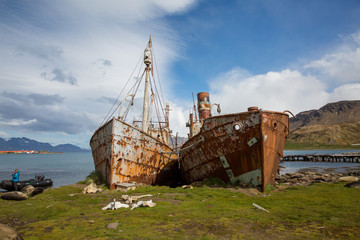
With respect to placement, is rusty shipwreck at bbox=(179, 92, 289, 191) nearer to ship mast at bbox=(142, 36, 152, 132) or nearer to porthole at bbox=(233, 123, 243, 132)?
porthole at bbox=(233, 123, 243, 132)

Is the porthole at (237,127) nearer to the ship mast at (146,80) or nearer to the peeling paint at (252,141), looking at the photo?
the peeling paint at (252,141)

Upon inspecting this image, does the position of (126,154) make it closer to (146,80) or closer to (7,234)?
(146,80)

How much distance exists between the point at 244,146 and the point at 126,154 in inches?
252

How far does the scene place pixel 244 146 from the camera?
373 inches

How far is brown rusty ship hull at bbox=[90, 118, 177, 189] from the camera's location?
1091cm

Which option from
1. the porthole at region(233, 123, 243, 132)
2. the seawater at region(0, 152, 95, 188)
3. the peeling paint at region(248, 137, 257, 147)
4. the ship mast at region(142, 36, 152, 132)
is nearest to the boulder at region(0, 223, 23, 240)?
the porthole at region(233, 123, 243, 132)

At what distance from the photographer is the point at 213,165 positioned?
35.6ft

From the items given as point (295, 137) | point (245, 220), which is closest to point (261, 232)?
point (245, 220)

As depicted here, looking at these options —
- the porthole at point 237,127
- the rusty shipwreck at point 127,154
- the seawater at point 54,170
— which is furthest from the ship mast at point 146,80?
the seawater at point 54,170

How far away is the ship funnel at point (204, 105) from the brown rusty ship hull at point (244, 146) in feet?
15.2

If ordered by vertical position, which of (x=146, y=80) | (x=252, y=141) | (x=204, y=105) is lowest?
(x=252, y=141)

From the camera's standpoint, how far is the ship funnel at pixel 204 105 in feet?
50.9

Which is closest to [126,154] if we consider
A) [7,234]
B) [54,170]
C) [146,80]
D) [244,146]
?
[244,146]

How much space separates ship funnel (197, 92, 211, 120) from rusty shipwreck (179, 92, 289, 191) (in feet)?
14.5
